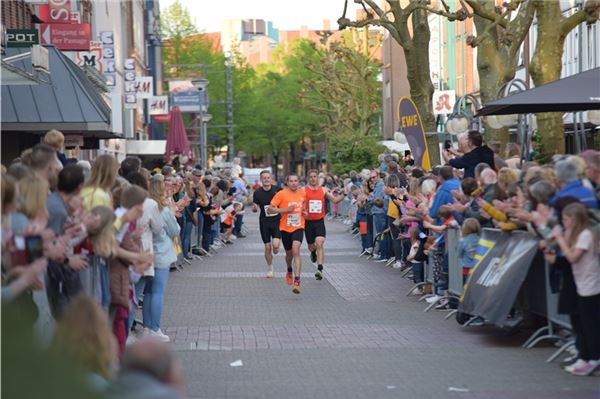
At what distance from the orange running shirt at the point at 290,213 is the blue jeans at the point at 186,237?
6876 millimetres

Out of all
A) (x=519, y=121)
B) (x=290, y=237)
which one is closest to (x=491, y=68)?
(x=519, y=121)

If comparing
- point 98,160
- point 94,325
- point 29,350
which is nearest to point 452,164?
point 98,160

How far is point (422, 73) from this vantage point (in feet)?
97.7

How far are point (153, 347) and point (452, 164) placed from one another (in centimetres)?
1382

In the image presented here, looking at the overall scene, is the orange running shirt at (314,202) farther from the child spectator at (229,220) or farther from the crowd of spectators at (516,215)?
the child spectator at (229,220)

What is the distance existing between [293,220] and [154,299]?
683cm

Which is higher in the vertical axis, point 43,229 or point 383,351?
point 43,229

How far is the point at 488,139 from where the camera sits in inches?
1029

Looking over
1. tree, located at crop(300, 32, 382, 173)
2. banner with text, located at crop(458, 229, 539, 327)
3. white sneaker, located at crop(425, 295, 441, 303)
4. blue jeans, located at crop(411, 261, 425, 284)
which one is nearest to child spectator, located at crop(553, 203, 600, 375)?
banner with text, located at crop(458, 229, 539, 327)

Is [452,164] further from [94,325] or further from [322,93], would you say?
[322,93]

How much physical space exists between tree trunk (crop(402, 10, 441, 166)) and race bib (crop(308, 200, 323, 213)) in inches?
400

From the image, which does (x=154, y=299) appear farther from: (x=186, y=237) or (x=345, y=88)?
(x=345, y=88)

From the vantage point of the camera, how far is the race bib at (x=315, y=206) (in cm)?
1980

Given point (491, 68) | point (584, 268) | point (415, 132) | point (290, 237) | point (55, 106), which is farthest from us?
point (491, 68)
